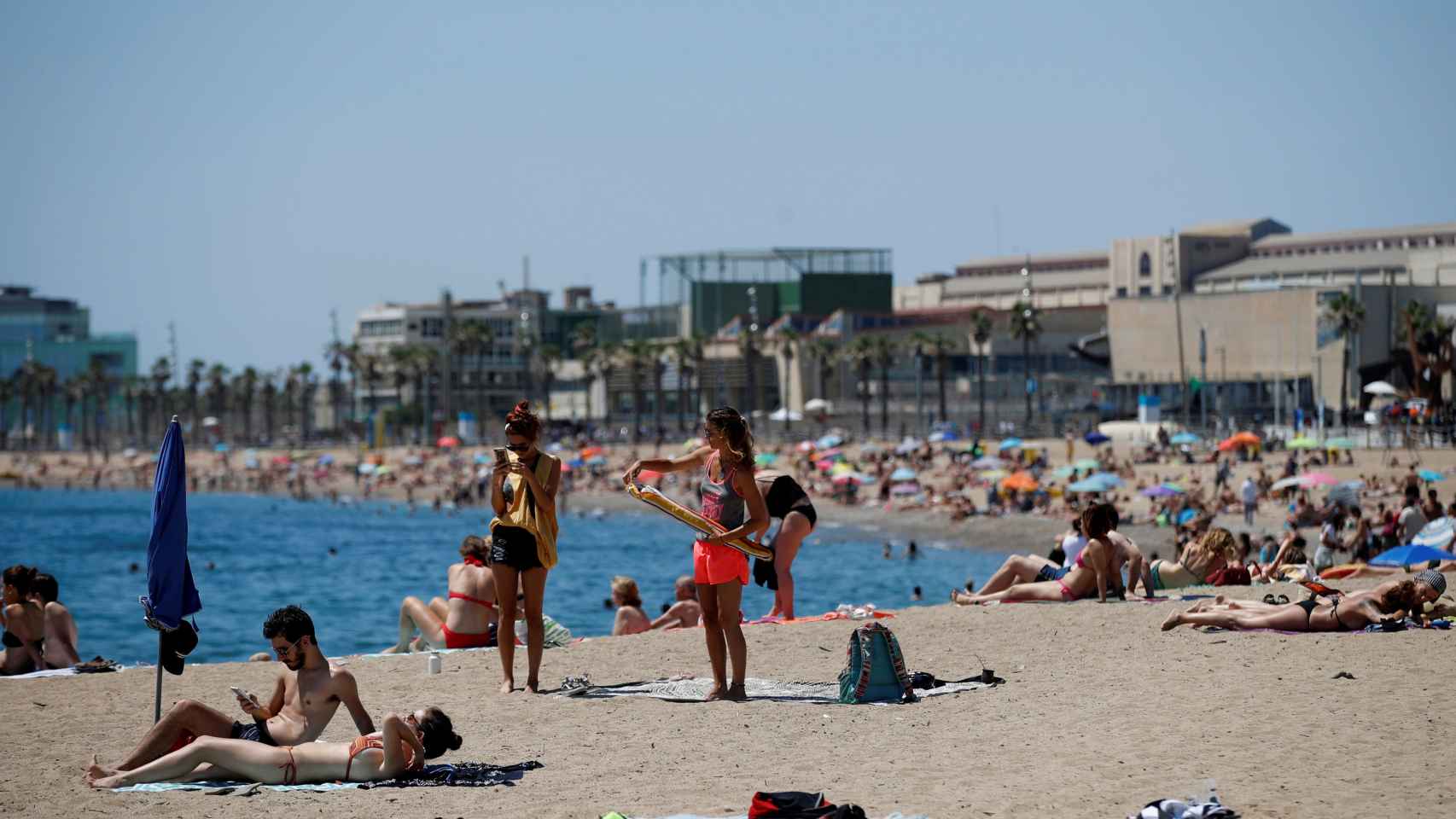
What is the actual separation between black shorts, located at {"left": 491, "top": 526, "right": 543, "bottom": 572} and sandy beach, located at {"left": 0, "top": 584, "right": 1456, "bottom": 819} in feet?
2.62

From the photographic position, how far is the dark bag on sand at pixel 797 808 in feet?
21.0

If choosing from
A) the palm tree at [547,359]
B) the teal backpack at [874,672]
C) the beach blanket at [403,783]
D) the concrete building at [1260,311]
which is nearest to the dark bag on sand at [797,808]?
the beach blanket at [403,783]

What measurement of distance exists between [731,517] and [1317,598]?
4.77m

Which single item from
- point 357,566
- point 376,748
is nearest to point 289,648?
point 376,748

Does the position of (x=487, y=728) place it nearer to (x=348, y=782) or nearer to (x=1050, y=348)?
(x=348, y=782)

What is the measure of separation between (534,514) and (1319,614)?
17.2 feet

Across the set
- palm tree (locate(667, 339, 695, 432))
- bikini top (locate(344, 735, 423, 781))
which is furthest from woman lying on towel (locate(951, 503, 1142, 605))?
palm tree (locate(667, 339, 695, 432))

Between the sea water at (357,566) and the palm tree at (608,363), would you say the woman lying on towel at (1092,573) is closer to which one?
the sea water at (357,566)

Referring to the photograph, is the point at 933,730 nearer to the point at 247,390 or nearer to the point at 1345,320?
the point at 1345,320

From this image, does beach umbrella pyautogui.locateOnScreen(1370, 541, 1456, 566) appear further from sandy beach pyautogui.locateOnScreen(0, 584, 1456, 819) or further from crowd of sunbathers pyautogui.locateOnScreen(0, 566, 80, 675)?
crowd of sunbathers pyautogui.locateOnScreen(0, 566, 80, 675)

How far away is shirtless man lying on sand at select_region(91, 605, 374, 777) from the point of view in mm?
7559

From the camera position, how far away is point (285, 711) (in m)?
7.77

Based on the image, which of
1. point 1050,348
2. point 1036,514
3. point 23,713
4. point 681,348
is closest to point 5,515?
point 681,348

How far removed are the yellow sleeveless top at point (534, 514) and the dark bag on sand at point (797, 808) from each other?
329 centimetres
